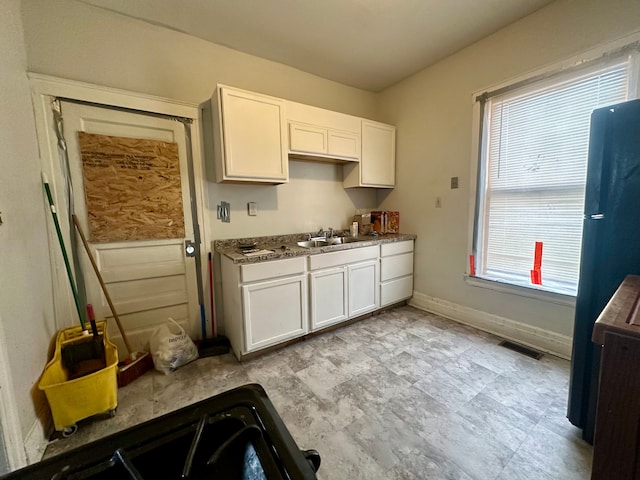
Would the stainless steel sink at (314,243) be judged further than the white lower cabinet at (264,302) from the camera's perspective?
Yes

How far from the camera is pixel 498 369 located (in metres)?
2.01

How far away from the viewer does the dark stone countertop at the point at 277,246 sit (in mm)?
2137

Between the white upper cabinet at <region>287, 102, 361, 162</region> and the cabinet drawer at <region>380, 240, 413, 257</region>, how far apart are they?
1052 millimetres

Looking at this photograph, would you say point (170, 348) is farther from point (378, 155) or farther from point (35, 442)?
point (378, 155)

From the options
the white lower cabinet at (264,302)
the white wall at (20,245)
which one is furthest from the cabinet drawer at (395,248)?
the white wall at (20,245)

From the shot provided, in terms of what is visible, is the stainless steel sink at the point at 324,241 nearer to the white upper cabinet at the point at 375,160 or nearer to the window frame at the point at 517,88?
the white upper cabinet at the point at 375,160

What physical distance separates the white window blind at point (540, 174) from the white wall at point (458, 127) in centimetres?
18

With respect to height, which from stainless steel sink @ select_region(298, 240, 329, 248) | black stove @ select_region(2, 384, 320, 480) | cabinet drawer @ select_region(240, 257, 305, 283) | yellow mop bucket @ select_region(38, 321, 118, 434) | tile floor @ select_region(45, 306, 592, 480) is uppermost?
stainless steel sink @ select_region(298, 240, 329, 248)

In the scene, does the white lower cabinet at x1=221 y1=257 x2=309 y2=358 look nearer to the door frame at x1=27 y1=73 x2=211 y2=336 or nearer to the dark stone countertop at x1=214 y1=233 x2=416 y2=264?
the dark stone countertop at x1=214 y1=233 x2=416 y2=264

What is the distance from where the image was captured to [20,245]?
4.81ft

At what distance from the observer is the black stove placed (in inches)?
16.6

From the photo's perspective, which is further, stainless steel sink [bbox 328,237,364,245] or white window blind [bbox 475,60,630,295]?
stainless steel sink [bbox 328,237,364,245]

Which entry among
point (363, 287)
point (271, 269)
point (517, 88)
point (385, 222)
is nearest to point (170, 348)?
point (271, 269)

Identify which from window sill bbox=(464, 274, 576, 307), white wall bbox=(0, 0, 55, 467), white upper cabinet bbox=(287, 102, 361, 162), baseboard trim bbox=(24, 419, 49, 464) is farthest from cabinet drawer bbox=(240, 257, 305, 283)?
window sill bbox=(464, 274, 576, 307)
